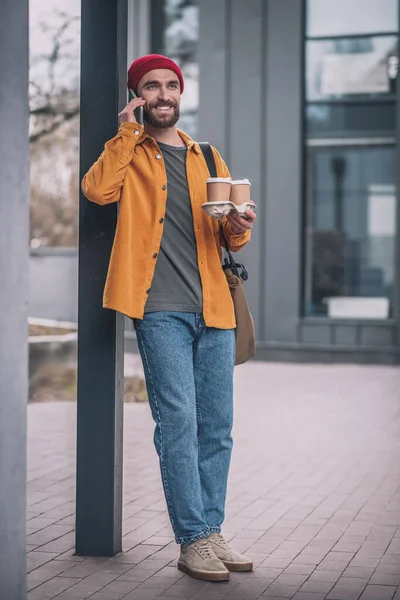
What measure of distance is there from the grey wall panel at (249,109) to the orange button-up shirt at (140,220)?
11.3 metres

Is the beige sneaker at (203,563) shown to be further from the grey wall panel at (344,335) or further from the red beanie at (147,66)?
the grey wall panel at (344,335)

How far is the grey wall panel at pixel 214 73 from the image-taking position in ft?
52.2

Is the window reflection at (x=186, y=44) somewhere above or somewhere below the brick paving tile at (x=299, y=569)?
above

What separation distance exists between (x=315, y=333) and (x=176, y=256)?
1139cm

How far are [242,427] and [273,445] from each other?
973mm

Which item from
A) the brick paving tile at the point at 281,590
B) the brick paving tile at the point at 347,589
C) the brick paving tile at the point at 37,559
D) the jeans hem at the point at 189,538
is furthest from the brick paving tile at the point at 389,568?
the brick paving tile at the point at 37,559

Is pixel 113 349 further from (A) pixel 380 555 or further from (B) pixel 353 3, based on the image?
(B) pixel 353 3

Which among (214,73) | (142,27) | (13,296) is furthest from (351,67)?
(13,296)

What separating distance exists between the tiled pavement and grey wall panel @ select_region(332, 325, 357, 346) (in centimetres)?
468

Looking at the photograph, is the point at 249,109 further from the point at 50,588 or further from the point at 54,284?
the point at 50,588

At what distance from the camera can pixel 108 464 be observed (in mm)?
4613

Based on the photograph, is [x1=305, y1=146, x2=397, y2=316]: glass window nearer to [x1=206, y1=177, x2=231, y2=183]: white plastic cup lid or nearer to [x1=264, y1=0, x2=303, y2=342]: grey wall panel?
[x1=264, y1=0, x2=303, y2=342]: grey wall panel

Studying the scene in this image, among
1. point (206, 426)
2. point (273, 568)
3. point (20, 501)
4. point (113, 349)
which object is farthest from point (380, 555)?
point (20, 501)

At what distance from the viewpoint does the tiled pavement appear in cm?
423
